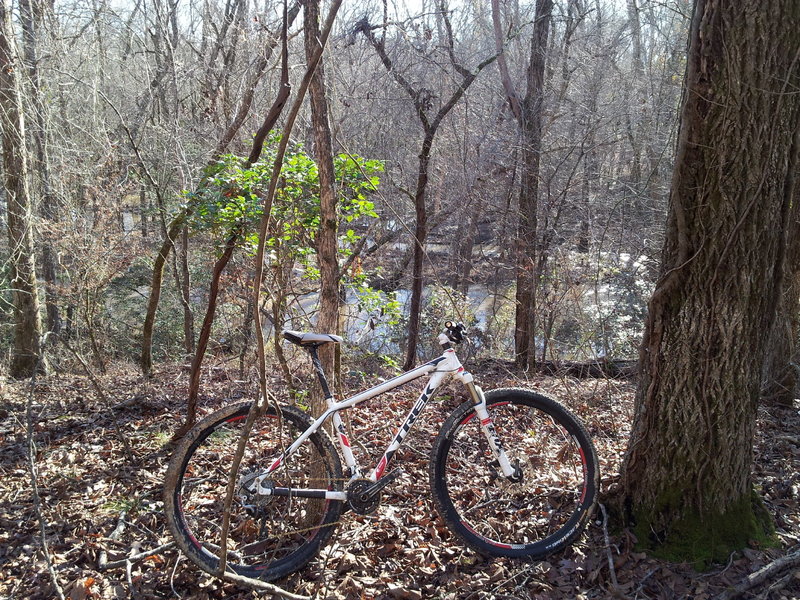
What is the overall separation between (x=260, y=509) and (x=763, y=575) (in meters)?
2.34

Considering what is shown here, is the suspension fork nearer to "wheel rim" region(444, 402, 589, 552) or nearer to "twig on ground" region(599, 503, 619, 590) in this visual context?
"wheel rim" region(444, 402, 589, 552)

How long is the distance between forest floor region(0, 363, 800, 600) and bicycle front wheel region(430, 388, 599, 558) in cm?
13

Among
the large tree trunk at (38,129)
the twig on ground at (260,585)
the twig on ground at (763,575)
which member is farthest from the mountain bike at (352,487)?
the large tree trunk at (38,129)

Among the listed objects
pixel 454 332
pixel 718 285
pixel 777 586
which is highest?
pixel 718 285

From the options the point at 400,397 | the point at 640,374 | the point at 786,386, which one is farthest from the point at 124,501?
the point at 786,386

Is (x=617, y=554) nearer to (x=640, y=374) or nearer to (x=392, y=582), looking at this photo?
(x=640, y=374)

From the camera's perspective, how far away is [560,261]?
28.0ft

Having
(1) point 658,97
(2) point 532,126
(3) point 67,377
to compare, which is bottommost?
(3) point 67,377

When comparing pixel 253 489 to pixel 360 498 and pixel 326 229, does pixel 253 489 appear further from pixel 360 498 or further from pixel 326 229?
pixel 326 229

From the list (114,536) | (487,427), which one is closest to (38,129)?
(114,536)

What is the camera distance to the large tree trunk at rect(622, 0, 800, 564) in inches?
98.0

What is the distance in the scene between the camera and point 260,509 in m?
2.90

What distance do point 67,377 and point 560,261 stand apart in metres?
6.86

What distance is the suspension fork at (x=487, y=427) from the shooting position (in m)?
2.95
